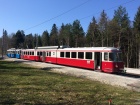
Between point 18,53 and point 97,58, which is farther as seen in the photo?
point 18,53

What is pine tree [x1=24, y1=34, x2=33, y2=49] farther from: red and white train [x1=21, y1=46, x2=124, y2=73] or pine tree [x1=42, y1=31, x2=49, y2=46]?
red and white train [x1=21, y1=46, x2=124, y2=73]

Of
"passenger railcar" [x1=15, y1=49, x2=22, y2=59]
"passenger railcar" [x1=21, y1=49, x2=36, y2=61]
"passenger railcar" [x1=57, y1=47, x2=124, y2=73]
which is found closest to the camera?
"passenger railcar" [x1=57, y1=47, x2=124, y2=73]

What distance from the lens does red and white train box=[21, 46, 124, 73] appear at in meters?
28.5

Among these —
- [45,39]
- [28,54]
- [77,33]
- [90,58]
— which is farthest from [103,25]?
[45,39]

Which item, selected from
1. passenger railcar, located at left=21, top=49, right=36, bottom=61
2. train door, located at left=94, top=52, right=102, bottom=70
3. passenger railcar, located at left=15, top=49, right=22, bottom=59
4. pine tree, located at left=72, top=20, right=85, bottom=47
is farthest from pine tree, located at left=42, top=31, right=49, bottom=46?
train door, located at left=94, top=52, right=102, bottom=70

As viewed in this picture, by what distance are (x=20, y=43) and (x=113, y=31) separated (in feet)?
296

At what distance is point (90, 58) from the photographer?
1250 inches

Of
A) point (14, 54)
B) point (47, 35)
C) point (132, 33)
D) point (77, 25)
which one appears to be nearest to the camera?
point (132, 33)

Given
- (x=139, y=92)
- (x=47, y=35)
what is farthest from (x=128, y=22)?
(x=47, y=35)

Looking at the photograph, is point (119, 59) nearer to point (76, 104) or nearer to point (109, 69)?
point (109, 69)

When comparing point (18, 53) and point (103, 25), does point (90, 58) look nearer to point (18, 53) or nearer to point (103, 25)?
point (103, 25)

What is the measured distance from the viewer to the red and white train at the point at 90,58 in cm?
2847

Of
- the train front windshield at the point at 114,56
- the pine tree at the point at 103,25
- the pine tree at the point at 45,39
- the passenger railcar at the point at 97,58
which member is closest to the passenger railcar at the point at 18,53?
the pine tree at the point at 103,25

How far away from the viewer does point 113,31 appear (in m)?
70.3
